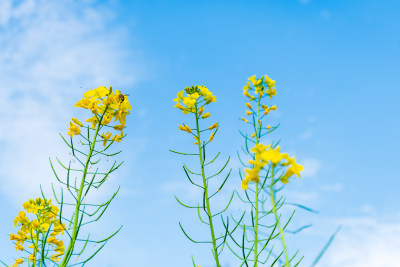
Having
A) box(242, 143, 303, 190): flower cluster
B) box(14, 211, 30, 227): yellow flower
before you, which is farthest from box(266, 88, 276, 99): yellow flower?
box(14, 211, 30, 227): yellow flower

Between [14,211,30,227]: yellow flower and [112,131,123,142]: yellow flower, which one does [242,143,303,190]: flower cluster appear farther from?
[14,211,30,227]: yellow flower

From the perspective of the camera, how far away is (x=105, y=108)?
2.88m

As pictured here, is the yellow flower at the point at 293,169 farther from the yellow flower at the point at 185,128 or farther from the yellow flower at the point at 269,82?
the yellow flower at the point at 269,82

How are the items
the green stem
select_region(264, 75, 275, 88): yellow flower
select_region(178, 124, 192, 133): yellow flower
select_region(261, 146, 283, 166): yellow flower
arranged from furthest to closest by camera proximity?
1. select_region(264, 75, 275, 88): yellow flower
2. select_region(178, 124, 192, 133): yellow flower
3. the green stem
4. select_region(261, 146, 283, 166): yellow flower

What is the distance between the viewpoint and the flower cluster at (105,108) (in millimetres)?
2857

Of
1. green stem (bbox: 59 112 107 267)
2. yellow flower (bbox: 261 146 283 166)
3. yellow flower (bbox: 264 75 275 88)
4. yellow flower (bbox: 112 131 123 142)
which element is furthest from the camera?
yellow flower (bbox: 264 75 275 88)

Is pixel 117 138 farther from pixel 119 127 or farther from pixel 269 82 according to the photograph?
pixel 269 82

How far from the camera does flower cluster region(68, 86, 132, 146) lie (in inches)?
112

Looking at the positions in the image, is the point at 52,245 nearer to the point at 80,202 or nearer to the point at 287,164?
the point at 80,202

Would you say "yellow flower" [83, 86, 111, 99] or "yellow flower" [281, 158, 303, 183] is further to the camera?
"yellow flower" [83, 86, 111, 99]

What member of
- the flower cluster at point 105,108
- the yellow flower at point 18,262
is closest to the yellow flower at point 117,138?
the flower cluster at point 105,108

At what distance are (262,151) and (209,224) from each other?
1.15 metres

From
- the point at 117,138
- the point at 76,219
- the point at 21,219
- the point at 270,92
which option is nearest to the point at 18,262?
the point at 21,219

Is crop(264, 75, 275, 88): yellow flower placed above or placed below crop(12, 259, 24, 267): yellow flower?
above
